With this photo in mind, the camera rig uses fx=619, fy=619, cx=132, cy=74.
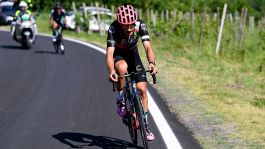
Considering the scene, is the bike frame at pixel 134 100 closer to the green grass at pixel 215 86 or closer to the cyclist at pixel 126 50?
the cyclist at pixel 126 50

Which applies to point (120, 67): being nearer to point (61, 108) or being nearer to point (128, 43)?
point (128, 43)

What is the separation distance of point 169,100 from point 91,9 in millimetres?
25191

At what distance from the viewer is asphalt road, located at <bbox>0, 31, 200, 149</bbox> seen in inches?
341

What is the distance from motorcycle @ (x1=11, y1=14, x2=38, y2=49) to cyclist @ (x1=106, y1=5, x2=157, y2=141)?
581 inches

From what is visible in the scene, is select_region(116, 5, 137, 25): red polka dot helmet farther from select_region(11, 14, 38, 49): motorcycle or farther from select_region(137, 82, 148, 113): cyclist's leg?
select_region(11, 14, 38, 49): motorcycle

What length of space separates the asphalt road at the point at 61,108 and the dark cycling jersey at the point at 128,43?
108 cm

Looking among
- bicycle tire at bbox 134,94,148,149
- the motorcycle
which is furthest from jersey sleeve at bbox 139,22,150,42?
the motorcycle

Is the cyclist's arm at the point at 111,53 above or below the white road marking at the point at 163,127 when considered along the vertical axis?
above

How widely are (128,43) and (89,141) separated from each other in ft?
4.98

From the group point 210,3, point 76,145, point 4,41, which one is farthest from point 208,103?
point 210,3

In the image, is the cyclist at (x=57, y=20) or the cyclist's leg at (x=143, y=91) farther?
the cyclist at (x=57, y=20)

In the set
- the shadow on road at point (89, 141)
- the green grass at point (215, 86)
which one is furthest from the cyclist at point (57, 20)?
the shadow on road at point (89, 141)

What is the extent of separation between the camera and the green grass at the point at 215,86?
9.26 m

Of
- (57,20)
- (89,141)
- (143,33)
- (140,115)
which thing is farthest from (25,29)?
(140,115)
